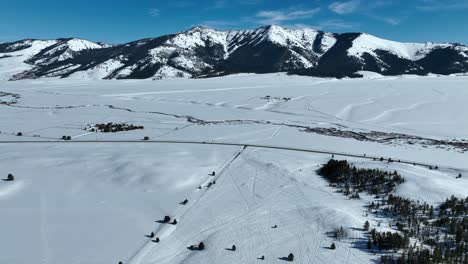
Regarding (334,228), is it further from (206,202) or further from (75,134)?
(75,134)

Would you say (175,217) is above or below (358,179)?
below

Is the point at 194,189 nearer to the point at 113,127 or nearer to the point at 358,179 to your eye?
the point at 358,179

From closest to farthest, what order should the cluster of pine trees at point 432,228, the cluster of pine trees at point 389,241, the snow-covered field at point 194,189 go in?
the cluster of pine trees at point 432,228 < the cluster of pine trees at point 389,241 < the snow-covered field at point 194,189

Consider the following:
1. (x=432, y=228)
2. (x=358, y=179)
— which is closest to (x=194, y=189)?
(x=358, y=179)

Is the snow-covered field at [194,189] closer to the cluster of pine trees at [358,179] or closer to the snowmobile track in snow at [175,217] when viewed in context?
the snowmobile track in snow at [175,217]

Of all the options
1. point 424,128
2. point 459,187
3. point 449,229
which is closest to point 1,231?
point 449,229

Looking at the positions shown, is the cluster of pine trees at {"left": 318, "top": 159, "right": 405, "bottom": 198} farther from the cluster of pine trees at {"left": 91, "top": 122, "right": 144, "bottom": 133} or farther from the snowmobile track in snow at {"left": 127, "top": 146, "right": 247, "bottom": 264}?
the cluster of pine trees at {"left": 91, "top": 122, "right": 144, "bottom": 133}

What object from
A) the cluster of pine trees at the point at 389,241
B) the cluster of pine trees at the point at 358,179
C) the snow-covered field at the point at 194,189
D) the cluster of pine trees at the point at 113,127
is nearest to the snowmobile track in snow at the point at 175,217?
the snow-covered field at the point at 194,189

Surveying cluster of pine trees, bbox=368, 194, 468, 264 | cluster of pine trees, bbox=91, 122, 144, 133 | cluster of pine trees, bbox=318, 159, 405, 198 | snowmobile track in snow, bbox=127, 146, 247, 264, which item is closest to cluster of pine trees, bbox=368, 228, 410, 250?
cluster of pine trees, bbox=368, 194, 468, 264
